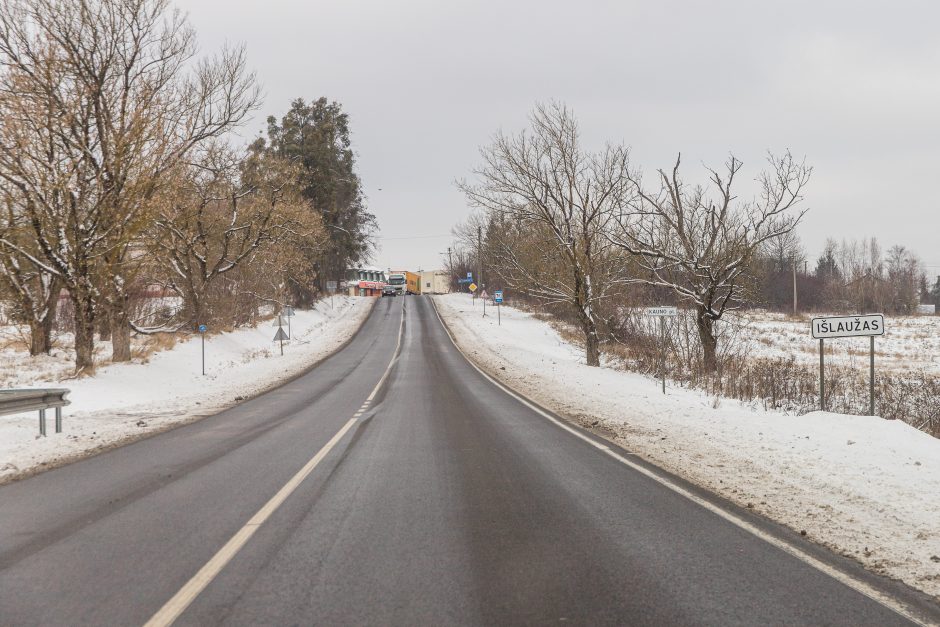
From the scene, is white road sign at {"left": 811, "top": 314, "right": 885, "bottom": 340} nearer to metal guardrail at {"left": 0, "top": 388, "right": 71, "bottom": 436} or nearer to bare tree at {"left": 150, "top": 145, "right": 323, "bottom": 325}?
metal guardrail at {"left": 0, "top": 388, "right": 71, "bottom": 436}

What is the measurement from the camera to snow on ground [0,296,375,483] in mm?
9258

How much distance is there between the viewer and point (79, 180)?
16.8 metres

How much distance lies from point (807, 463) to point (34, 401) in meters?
11.9

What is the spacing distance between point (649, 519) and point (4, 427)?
11.1m

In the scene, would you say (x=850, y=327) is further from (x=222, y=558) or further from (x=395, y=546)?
(x=222, y=558)

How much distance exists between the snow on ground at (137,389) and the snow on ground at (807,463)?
8.40 meters

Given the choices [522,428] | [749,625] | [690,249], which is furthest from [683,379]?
[749,625]

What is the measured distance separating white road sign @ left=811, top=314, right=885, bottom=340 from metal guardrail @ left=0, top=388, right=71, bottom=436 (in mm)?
13805

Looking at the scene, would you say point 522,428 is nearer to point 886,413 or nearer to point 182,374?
point 886,413

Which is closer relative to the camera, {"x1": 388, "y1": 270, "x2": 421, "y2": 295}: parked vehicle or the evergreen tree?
the evergreen tree

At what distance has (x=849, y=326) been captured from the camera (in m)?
11.2

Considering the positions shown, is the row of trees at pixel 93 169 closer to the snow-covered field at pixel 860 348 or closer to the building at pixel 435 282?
the snow-covered field at pixel 860 348

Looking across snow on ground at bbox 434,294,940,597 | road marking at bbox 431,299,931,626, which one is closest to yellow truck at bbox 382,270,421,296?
snow on ground at bbox 434,294,940,597

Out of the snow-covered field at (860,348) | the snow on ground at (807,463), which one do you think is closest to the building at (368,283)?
the snow-covered field at (860,348)
